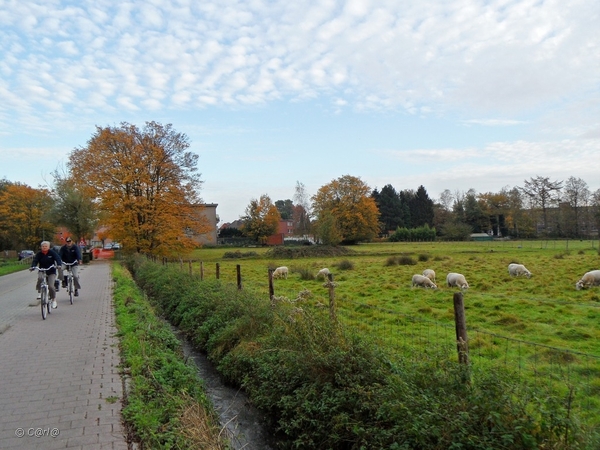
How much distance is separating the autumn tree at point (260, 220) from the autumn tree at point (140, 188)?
120ft

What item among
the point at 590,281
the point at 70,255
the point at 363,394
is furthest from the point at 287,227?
the point at 363,394

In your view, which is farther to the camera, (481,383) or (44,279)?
(44,279)

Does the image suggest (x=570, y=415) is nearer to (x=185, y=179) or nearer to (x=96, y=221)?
(x=185, y=179)

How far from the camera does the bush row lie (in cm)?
351

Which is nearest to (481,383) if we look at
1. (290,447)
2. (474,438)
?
(474,438)

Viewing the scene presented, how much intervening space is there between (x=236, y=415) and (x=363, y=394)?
8.45 ft

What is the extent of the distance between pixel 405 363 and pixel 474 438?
171 centimetres

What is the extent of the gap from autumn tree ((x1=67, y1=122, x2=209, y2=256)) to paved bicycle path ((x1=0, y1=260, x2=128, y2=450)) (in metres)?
24.1

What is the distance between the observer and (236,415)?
6.53 metres

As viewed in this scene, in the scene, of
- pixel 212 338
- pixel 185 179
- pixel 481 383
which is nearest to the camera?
pixel 481 383

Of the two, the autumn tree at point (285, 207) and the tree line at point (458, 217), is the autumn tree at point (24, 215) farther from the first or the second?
the autumn tree at point (285, 207)

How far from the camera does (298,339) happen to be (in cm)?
661

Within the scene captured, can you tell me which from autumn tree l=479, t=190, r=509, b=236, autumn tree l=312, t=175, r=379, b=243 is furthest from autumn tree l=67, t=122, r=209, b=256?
autumn tree l=479, t=190, r=509, b=236

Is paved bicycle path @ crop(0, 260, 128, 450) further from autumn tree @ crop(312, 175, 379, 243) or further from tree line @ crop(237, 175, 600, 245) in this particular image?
autumn tree @ crop(312, 175, 379, 243)
